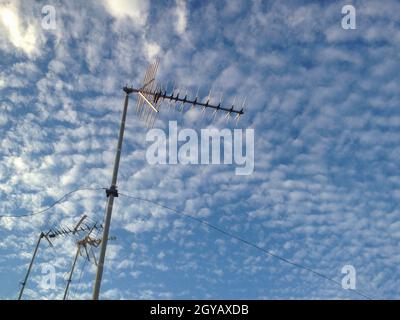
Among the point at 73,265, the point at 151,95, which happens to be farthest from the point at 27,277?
the point at 151,95
